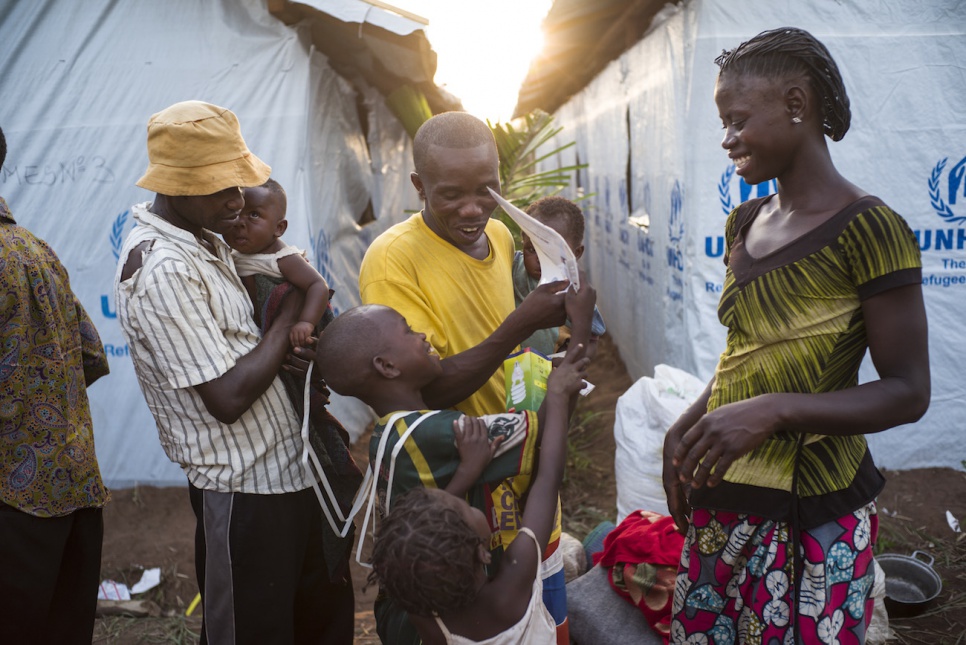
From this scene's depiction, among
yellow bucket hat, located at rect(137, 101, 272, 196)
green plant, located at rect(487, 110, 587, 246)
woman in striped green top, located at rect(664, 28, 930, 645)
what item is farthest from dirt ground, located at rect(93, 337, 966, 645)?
yellow bucket hat, located at rect(137, 101, 272, 196)

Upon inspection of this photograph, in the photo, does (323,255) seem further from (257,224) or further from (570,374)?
(570,374)

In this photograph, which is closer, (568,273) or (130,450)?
(568,273)

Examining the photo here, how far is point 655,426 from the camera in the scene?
12.1ft

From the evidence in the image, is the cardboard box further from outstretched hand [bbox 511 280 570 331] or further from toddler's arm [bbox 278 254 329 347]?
toddler's arm [bbox 278 254 329 347]

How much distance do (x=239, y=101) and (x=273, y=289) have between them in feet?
9.45

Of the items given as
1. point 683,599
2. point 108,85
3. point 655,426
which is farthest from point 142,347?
point 108,85

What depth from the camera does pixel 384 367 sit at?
1726 mm

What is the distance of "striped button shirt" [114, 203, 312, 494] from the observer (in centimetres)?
181

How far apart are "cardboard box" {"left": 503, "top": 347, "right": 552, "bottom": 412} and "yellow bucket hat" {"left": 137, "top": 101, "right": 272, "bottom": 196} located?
0.90 m

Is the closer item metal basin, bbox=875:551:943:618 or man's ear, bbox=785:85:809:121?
man's ear, bbox=785:85:809:121

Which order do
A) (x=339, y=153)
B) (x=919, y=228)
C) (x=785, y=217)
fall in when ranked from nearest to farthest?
(x=785, y=217), (x=919, y=228), (x=339, y=153)

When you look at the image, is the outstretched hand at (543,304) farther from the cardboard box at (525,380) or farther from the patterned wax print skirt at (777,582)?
the patterned wax print skirt at (777,582)

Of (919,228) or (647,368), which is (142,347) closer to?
(919,228)

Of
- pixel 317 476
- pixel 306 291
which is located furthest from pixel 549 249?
pixel 317 476
